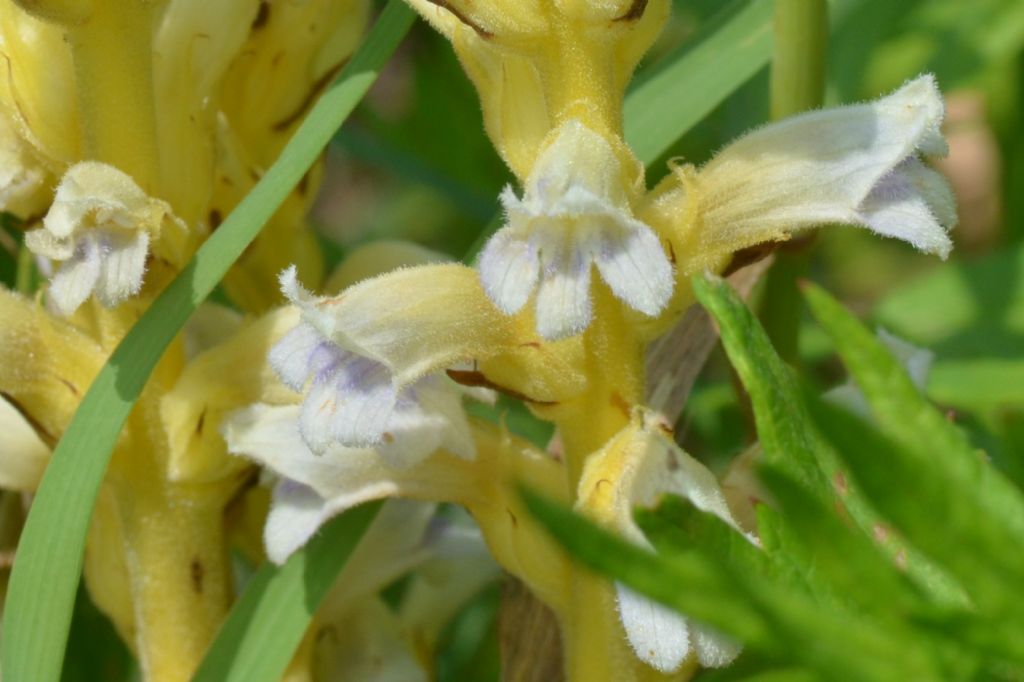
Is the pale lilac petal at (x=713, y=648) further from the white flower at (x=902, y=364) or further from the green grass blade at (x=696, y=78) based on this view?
the green grass blade at (x=696, y=78)

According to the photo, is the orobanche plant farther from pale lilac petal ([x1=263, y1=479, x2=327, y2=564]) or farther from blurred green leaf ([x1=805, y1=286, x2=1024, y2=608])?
blurred green leaf ([x1=805, y1=286, x2=1024, y2=608])

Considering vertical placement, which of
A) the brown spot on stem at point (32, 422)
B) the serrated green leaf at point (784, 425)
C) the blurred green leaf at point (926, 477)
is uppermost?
the blurred green leaf at point (926, 477)

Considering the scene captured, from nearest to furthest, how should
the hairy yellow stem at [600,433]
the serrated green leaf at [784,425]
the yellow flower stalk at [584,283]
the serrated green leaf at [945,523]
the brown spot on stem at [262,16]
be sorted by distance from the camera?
the serrated green leaf at [945,523]
the serrated green leaf at [784,425]
the yellow flower stalk at [584,283]
the hairy yellow stem at [600,433]
the brown spot on stem at [262,16]

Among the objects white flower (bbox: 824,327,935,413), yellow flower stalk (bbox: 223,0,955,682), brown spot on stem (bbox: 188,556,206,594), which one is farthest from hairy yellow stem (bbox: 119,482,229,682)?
white flower (bbox: 824,327,935,413)

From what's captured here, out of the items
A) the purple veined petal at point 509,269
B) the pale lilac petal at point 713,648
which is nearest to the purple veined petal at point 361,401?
the purple veined petal at point 509,269

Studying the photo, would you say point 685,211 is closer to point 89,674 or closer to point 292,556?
point 292,556

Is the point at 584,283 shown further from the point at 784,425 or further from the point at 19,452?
the point at 19,452
